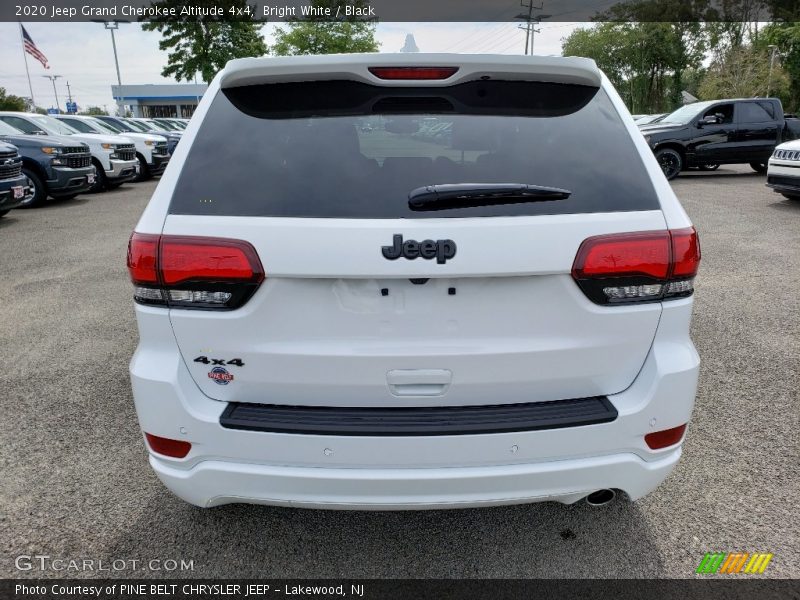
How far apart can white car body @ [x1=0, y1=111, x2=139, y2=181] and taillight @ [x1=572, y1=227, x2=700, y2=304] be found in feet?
48.5

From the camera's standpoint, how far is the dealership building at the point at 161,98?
7681 cm

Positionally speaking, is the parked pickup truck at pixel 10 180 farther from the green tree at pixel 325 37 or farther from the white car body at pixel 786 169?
the green tree at pixel 325 37

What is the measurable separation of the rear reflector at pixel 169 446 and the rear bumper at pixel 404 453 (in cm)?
2

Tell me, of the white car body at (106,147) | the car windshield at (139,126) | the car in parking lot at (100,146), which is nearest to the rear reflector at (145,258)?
the car in parking lot at (100,146)

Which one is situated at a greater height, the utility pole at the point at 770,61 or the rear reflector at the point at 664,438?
the utility pole at the point at 770,61

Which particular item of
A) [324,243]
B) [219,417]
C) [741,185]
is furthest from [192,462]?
[741,185]

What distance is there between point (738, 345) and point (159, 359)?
4.21 metres

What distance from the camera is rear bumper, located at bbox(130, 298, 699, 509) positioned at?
6.16 ft

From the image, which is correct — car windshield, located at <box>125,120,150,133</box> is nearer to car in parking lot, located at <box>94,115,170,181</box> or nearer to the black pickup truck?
car in parking lot, located at <box>94,115,170,181</box>

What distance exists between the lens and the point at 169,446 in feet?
6.56

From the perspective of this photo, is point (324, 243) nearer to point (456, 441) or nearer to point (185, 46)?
point (456, 441)

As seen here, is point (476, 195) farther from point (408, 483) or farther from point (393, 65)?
point (408, 483)

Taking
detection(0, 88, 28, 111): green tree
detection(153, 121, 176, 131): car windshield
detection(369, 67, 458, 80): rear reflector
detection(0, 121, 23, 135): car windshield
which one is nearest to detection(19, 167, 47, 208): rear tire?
detection(0, 121, 23, 135): car windshield

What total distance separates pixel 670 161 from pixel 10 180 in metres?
14.4
